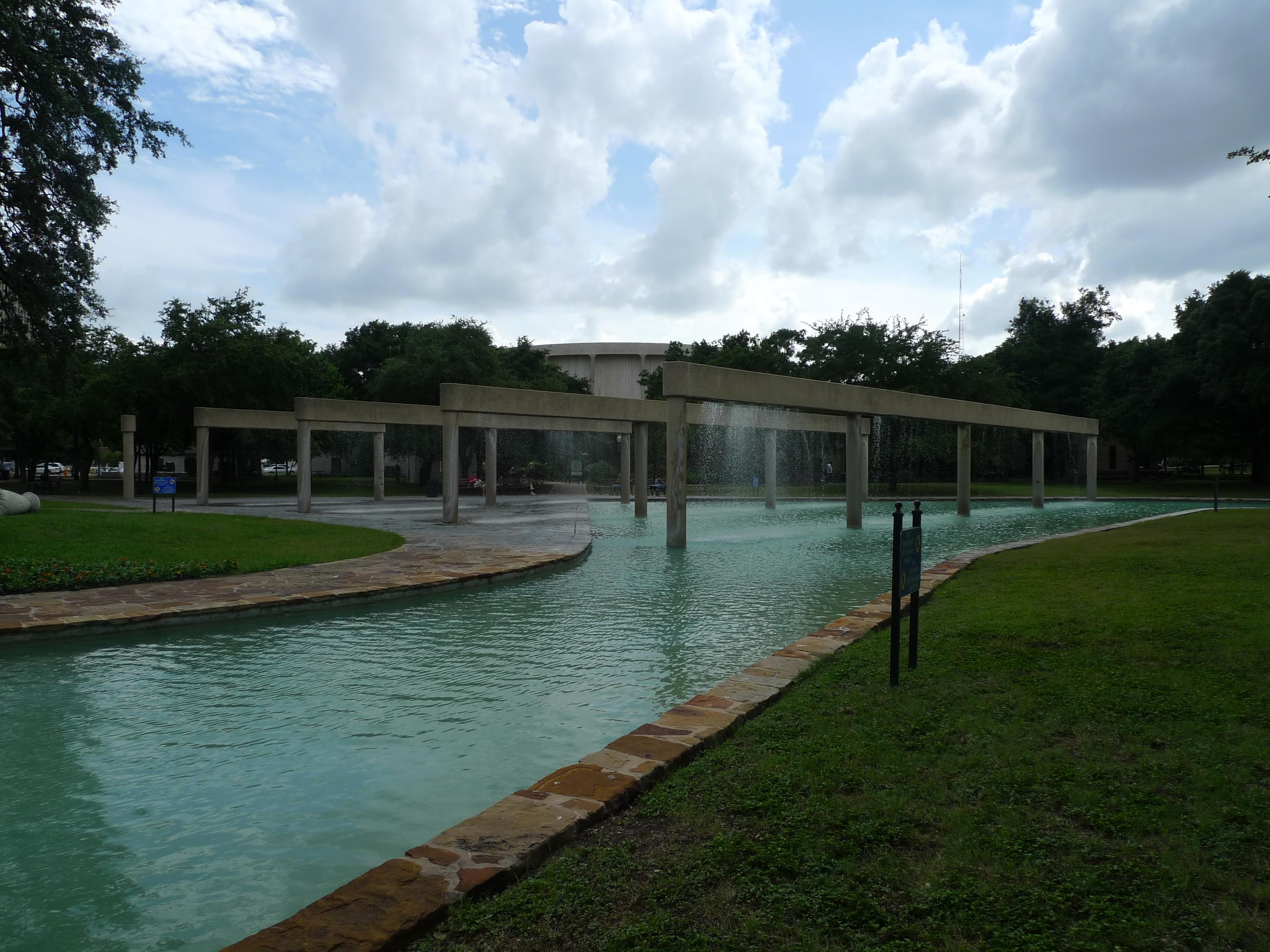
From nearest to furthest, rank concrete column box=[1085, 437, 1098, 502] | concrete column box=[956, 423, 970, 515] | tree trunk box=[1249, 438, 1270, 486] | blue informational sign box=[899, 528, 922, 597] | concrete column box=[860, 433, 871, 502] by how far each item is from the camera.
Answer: blue informational sign box=[899, 528, 922, 597]
concrete column box=[860, 433, 871, 502]
concrete column box=[956, 423, 970, 515]
concrete column box=[1085, 437, 1098, 502]
tree trunk box=[1249, 438, 1270, 486]

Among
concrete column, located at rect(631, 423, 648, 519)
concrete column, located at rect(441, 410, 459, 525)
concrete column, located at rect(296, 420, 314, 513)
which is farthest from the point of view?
concrete column, located at rect(296, 420, 314, 513)

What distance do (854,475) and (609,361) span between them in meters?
55.7

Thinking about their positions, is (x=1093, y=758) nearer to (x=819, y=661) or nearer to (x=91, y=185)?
(x=819, y=661)

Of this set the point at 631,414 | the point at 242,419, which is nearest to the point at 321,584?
the point at 631,414

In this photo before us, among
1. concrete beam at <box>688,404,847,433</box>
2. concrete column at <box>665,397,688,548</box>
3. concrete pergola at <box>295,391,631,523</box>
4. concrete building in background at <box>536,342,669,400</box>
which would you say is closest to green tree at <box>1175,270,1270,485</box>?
concrete beam at <box>688,404,847,433</box>

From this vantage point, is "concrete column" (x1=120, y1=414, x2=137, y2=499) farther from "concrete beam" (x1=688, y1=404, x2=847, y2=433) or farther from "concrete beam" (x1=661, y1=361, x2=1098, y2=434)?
"concrete beam" (x1=661, y1=361, x2=1098, y2=434)

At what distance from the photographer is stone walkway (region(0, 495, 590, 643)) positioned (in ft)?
27.3

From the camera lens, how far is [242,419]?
27312 millimetres

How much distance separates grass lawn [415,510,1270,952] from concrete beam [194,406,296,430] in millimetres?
25207

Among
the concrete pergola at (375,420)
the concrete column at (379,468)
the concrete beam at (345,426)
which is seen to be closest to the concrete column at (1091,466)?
the concrete pergola at (375,420)

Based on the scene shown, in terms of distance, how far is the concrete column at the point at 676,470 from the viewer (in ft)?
50.7

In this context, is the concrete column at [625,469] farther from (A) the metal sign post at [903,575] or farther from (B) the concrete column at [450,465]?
(A) the metal sign post at [903,575]

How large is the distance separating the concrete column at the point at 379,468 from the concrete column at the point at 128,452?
7883 millimetres

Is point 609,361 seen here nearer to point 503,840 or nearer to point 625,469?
point 625,469
